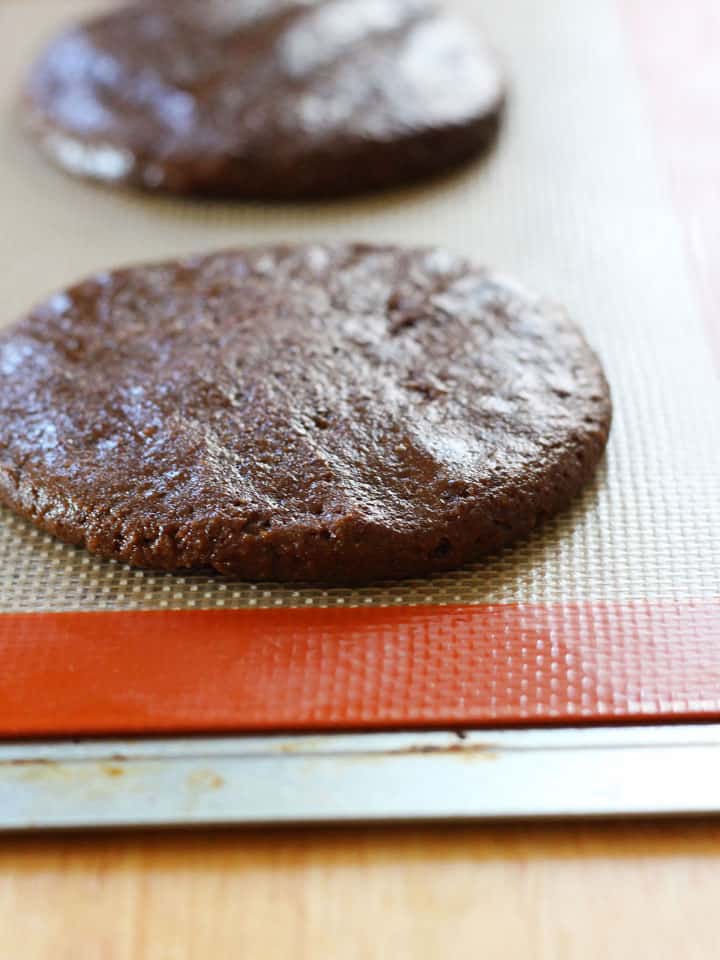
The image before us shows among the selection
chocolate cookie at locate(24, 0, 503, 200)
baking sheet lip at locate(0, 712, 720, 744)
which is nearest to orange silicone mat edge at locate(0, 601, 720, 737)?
baking sheet lip at locate(0, 712, 720, 744)

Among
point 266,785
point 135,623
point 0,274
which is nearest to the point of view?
point 266,785

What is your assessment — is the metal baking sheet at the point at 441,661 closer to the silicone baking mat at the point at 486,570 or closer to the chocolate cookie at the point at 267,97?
the silicone baking mat at the point at 486,570

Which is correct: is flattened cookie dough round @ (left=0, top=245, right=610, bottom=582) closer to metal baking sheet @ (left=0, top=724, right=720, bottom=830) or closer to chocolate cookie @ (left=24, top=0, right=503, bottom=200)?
metal baking sheet @ (left=0, top=724, right=720, bottom=830)

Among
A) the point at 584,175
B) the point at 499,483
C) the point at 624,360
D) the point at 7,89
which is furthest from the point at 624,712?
the point at 7,89

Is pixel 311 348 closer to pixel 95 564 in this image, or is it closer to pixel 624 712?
pixel 95 564

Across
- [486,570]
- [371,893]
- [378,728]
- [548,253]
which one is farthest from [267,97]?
[371,893]

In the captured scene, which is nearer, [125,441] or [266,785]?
[266,785]

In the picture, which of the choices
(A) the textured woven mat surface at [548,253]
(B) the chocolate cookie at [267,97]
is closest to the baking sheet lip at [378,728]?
(A) the textured woven mat surface at [548,253]
